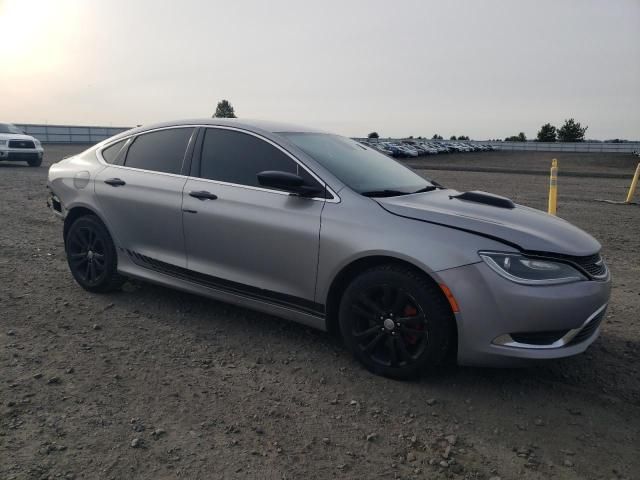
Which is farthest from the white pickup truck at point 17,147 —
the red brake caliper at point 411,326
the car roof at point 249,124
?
the red brake caliper at point 411,326

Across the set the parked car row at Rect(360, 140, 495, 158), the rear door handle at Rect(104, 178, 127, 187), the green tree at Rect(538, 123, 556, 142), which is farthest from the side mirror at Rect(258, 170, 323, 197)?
the green tree at Rect(538, 123, 556, 142)

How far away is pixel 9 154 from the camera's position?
59.0 feet

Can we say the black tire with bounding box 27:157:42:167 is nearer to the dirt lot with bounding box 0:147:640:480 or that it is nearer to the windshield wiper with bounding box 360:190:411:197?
the dirt lot with bounding box 0:147:640:480

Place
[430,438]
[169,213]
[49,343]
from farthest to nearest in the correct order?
[169,213]
[49,343]
[430,438]

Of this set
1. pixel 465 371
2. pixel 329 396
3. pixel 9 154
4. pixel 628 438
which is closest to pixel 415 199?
pixel 465 371

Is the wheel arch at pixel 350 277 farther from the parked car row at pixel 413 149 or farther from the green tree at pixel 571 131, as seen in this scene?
the green tree at pixel 571 131

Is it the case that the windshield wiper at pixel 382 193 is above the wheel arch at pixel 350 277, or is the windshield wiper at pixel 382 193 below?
above

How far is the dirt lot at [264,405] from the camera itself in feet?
8.36

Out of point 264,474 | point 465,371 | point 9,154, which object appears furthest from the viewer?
point 9,154

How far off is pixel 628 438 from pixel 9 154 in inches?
778

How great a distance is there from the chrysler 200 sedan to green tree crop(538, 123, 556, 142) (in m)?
113

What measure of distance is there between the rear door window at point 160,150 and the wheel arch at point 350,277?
1.71 metres

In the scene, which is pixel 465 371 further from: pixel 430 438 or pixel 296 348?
pixel 296 348

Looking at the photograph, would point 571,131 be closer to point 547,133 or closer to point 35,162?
point 547,133
